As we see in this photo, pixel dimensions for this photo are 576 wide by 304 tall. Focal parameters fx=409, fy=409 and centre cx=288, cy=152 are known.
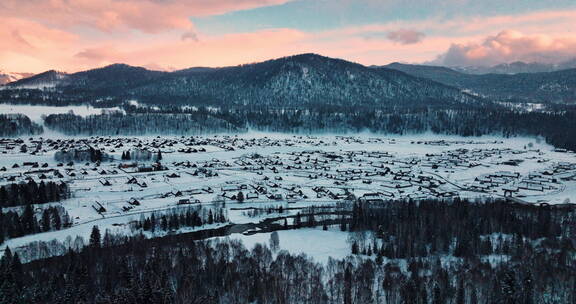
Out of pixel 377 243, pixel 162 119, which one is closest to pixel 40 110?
pixel 162 119

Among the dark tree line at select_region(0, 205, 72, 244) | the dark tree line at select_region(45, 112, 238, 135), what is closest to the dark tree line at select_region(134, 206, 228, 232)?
the dark tree line at select_region(0, 205, 72, 244)

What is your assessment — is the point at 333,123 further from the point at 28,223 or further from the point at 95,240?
the point at 95,240

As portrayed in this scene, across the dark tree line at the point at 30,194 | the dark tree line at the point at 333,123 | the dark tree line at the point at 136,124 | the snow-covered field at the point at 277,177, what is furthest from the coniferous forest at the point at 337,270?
the dark tree line at the point at 136,124

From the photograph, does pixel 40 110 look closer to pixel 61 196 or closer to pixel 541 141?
pixel 61 196

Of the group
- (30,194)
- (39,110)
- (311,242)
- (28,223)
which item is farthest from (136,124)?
(311,242)

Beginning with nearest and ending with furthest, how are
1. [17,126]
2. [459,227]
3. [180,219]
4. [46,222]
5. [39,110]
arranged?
[459,227] < [46,222] < [180,219] < [17,126] < [39,110]

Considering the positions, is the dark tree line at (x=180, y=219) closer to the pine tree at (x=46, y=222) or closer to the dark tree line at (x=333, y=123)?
the pine tree at (x=46, y=222)

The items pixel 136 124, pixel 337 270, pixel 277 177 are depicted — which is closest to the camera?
pixel 337 270

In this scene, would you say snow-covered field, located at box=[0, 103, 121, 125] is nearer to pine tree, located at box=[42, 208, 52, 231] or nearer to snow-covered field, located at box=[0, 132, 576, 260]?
snow-covered field, located at box=[0, 132, 576, 260]
